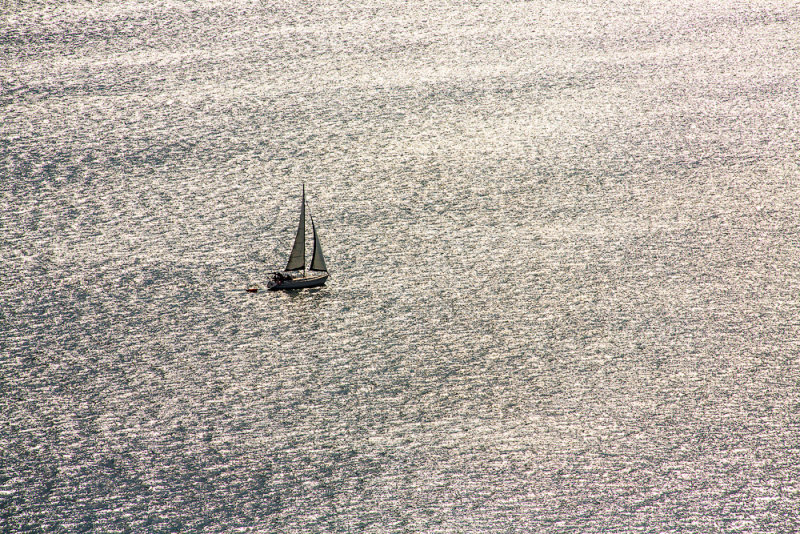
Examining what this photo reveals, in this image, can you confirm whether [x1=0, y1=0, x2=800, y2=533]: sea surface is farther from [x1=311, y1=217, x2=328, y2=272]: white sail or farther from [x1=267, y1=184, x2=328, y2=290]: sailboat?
[x1=311, y1=217, x2=328, y2=272]: white sail

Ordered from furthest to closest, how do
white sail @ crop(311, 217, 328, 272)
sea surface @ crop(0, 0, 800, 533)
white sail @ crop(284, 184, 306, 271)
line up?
white sail @ crop(311, 217, 328, 272) → white sail @ crop(284, 184, 306, 271) → sea surface @ crop(0, 0, 800, 533)

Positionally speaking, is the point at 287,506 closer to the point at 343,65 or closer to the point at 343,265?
the point at 343,265

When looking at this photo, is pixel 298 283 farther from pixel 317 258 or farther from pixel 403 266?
pixel 403 266

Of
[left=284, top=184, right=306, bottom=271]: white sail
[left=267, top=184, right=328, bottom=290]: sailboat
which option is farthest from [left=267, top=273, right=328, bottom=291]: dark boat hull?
[left=284, top=184, right=306, bottom=271]: white sail

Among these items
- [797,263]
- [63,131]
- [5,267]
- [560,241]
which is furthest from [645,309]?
[63,131]

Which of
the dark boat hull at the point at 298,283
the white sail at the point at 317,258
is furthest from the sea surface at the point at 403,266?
the white sail at the point at 317,258

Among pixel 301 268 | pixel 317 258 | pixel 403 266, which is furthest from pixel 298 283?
pixel 403 266

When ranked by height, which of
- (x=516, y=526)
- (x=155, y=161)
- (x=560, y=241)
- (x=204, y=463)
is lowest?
(x=516, y=526)

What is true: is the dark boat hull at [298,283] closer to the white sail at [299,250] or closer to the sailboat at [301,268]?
the sailboat at [301,268]
